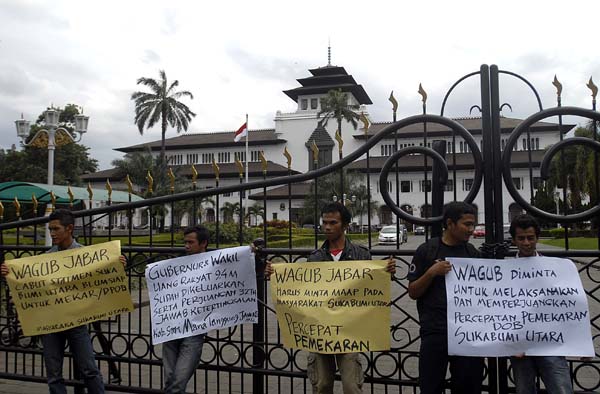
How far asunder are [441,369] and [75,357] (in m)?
2.90

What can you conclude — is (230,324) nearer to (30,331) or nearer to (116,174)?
(30,331)

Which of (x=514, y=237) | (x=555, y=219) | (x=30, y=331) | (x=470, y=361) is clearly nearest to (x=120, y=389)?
(x=30, y=331)

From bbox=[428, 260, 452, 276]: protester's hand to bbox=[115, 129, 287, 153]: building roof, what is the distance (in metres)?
55.8

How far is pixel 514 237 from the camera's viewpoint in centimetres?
328

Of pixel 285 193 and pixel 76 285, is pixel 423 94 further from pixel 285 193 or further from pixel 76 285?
pixel 285 193

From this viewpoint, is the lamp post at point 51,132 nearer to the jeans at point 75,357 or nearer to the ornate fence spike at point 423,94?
the jeans at point 75,357

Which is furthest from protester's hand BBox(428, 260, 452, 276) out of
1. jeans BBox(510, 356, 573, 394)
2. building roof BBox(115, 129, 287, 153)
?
building roof BBox(115, 129, 287, 153)

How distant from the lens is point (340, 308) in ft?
11.5

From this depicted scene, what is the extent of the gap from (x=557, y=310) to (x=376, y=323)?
45.8 inches

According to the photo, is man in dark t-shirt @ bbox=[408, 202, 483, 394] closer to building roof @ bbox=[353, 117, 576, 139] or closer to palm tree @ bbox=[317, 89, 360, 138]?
building roof @ bbox=[353, 117, 576, 139]

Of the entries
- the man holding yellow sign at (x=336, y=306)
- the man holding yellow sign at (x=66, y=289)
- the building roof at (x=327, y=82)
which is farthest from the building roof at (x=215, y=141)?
the man holding yellow sign at (x=336, y=306)

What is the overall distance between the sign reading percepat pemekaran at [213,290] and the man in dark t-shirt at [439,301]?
137cm

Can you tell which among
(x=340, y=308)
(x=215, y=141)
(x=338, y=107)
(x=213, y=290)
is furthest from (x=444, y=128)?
(x=215, y=141)

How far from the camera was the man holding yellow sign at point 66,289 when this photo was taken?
4.15 meters
